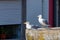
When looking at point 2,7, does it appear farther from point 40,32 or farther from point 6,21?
point 40,32

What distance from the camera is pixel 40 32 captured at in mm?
5113

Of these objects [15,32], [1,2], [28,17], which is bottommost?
[15,32]

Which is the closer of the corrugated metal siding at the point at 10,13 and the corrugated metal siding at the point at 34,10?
the corrugated metal siding at the point at 34,10

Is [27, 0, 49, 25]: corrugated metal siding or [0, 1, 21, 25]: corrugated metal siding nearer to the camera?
[27, 0, 49, 25]: corrugated metal siding

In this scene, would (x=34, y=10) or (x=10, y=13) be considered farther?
(x=10, y=13)

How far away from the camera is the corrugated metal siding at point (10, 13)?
8023mm

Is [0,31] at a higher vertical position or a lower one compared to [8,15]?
lower

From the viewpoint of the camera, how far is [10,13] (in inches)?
318

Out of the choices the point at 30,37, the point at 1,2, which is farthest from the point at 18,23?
the point at 30,37

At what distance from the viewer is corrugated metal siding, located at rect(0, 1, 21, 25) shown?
26.3 feet

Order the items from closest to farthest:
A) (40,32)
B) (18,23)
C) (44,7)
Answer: (40,32) → (44,7) → (18,23)

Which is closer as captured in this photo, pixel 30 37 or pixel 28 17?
pixel 30 37

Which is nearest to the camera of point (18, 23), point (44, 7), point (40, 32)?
point (40, 32)

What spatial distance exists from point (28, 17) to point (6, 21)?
0.76 m
